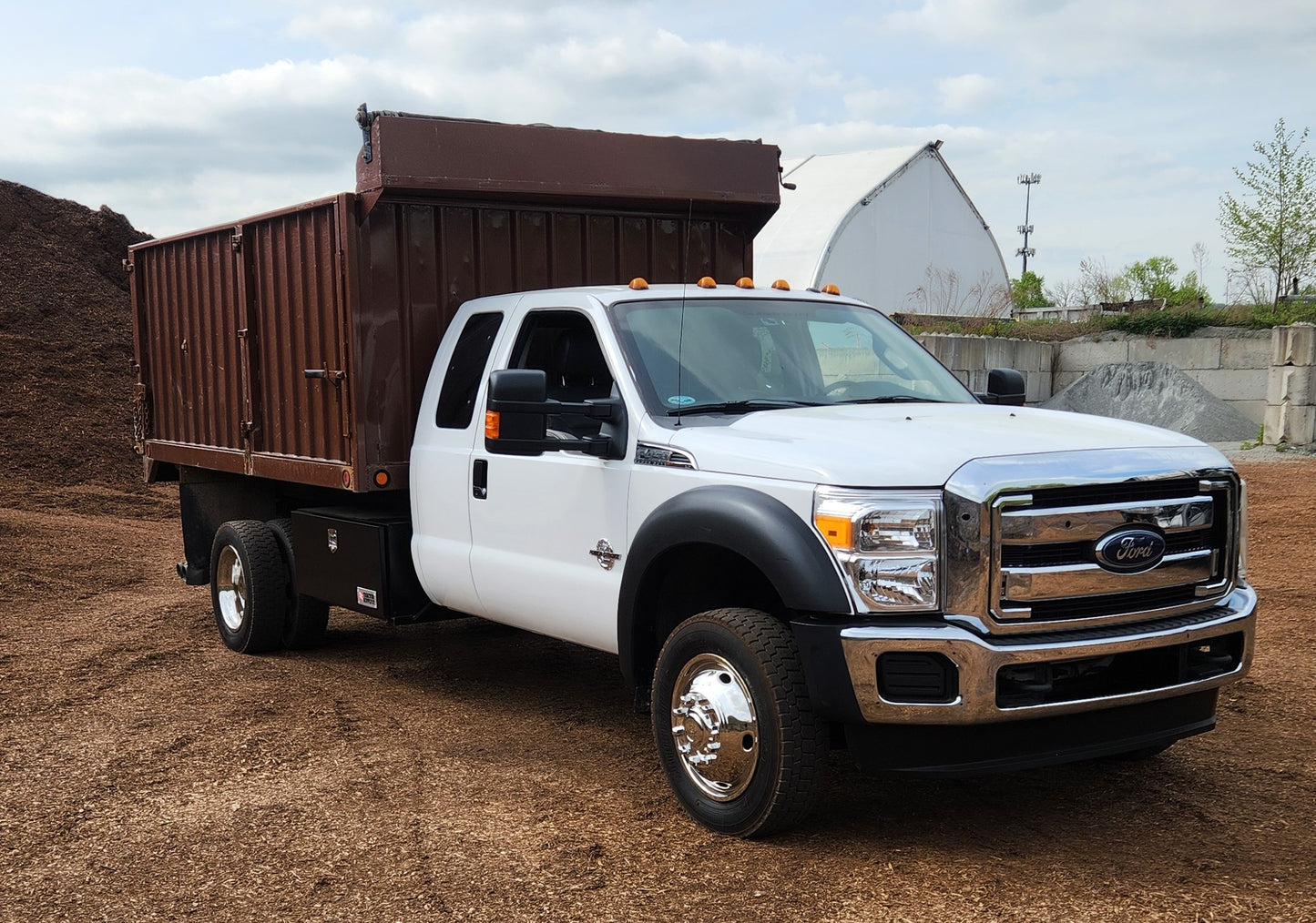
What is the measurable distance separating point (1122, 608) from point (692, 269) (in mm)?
4035

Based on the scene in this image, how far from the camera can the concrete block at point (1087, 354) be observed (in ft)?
74.3

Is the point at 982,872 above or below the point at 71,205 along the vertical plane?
below

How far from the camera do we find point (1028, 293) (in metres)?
51.7

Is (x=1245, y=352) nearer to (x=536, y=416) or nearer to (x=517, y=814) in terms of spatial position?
(x=536, y=416)

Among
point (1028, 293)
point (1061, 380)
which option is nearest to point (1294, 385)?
point (1061, 380)

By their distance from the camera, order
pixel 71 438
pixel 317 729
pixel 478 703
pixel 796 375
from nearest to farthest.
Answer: pixel 796 375, pixel 317 729, pixel 478 703, pixel 71 438

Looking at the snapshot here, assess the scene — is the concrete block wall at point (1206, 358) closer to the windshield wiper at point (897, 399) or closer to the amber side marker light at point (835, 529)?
the windshield wiper at point (897, 399)

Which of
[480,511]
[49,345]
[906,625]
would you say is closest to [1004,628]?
[906,625]

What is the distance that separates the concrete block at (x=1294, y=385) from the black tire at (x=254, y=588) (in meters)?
15.2

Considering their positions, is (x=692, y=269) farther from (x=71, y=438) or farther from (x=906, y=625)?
(x=71, y=438)

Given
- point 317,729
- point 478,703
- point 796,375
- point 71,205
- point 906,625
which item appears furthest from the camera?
point 71,205

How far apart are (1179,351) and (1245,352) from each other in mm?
1053

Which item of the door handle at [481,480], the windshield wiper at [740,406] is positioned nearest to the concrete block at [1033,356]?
the door handle at [481,480]

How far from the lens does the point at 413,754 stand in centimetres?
588
